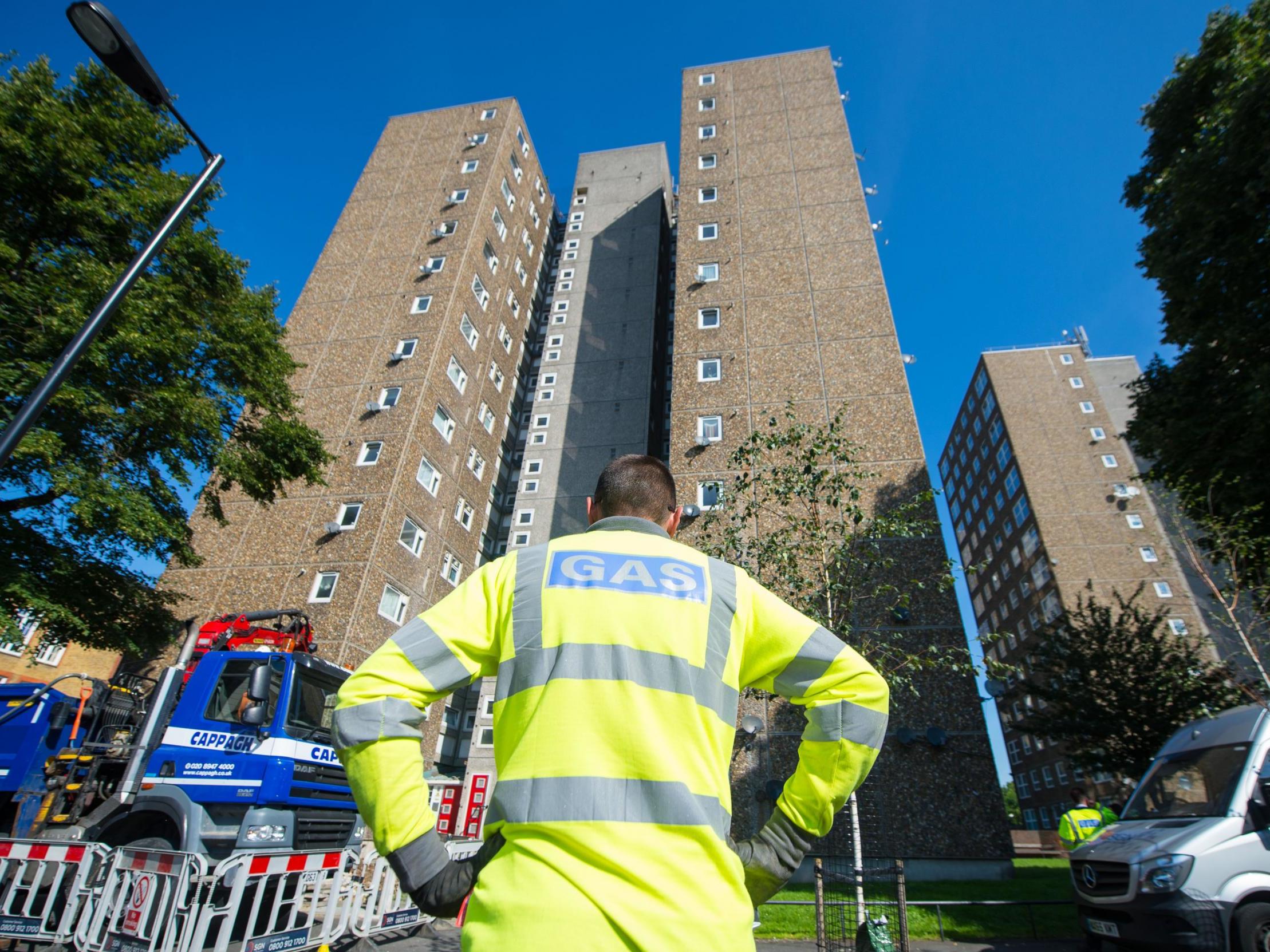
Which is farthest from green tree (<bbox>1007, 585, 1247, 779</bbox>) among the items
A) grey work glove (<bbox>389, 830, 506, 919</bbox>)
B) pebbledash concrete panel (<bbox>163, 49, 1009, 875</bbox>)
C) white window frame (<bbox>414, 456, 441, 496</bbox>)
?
white window frame (<bbox>414, 456, 441, 496</bbox>)

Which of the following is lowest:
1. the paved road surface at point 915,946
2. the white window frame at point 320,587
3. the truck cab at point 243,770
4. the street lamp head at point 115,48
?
the paved road surface at point 915,946

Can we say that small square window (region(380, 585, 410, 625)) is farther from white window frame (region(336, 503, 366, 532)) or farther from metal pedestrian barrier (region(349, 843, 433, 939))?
metal pedestrian barrier (region(349, 843, 433, 939))

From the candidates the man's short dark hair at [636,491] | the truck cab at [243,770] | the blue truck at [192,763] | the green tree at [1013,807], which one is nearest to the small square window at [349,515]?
the blue truck at [192,763]

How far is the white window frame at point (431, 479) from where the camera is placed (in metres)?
26.3

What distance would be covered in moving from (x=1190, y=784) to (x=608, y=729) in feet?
30.4

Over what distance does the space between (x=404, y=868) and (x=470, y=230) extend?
3589 cm

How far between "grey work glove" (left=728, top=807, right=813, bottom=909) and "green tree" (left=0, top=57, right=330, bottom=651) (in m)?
14.3

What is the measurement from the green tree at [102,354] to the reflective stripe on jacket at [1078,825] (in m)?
16.7

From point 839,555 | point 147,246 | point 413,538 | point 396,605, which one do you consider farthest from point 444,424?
point 147,246

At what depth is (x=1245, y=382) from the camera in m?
14.3

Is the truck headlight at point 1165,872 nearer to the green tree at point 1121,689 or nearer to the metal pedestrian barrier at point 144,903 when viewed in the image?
the metal pedestrian barrier at point 144,903

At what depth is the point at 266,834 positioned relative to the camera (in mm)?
6992

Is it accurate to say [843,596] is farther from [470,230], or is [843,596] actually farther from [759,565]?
[470,230]

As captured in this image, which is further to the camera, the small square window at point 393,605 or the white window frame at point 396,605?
the small square window at point 393,605
